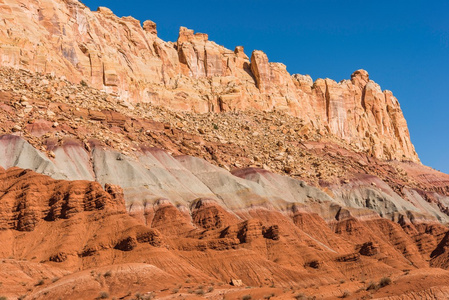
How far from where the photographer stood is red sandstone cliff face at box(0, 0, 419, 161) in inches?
3691

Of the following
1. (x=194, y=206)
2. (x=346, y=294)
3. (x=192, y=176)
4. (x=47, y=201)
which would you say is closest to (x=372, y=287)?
(x=346, y=294)

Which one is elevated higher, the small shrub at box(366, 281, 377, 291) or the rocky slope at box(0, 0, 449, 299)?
the rocky slope at box(0, 0, 449, 299)

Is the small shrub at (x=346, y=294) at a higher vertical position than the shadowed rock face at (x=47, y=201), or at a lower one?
lower

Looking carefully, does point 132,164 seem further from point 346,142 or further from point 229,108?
point 346,142

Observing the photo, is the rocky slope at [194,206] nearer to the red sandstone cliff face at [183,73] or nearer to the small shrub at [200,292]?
the small shrub at [200,292]

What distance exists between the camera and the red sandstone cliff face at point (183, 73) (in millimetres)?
93750

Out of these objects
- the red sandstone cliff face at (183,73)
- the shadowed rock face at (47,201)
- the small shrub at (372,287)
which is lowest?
the small shrub at (372,287)

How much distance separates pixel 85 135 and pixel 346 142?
64326 mm

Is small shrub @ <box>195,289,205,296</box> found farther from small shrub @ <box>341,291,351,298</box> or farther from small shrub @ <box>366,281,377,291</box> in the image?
small shrub @ <box>366,281,377,291</box>

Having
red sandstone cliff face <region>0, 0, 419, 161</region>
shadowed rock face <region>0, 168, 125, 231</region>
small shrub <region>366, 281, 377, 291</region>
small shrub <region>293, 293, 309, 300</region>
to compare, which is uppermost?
red sandstone cliff face <region>0, 0, 419, 161</region>

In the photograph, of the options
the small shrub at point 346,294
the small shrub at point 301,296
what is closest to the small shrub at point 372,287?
the small shrub at point 346,294

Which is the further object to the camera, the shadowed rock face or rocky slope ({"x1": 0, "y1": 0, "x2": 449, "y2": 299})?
the shadowed rock face

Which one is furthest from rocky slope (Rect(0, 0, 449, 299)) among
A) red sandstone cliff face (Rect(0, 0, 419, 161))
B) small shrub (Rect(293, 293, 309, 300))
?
small shrub (Rect(293, 293, 309, 300))

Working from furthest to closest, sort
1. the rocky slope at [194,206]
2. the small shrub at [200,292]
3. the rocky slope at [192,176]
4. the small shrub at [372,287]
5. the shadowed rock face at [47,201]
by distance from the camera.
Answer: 1. the shadowed rock face at [47,201]
2. the rocky slope at [192,176]
3. the rocky slope at [194,206]
4. the small shrub at [200,292]
5. the small shrub at [372,287]
